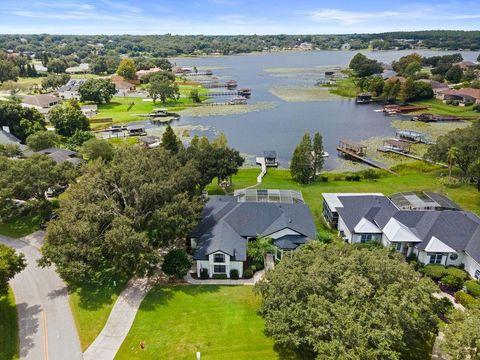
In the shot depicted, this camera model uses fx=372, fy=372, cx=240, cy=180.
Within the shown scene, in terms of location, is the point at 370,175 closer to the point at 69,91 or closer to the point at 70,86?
the point at 69,91

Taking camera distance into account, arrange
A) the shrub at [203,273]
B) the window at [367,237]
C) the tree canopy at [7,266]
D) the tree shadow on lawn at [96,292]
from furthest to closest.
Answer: the window at [367,237]
the shrub at [203,273]
the tree shadow on lawn at [96,292]
the tree canopy at [7,266]

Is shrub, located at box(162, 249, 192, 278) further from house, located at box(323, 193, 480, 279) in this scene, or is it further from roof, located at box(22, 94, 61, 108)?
roof, located at box(22, 94, 61, 108)

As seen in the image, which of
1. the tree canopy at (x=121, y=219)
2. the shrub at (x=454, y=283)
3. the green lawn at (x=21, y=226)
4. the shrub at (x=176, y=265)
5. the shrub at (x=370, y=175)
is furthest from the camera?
the shrub at (x=370, y=175)

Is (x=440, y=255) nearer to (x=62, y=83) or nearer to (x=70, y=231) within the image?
(x=70, y=231)

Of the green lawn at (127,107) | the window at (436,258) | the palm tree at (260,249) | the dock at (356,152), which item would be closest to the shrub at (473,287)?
the window at (436,258)

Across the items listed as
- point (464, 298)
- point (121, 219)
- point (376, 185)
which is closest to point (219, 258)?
point (121, 219)

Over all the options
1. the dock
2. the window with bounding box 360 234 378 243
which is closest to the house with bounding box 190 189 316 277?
the window with bounding box 360 234 378 243

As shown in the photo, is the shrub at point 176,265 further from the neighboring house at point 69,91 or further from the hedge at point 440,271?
the neighboring house at point 69,91
